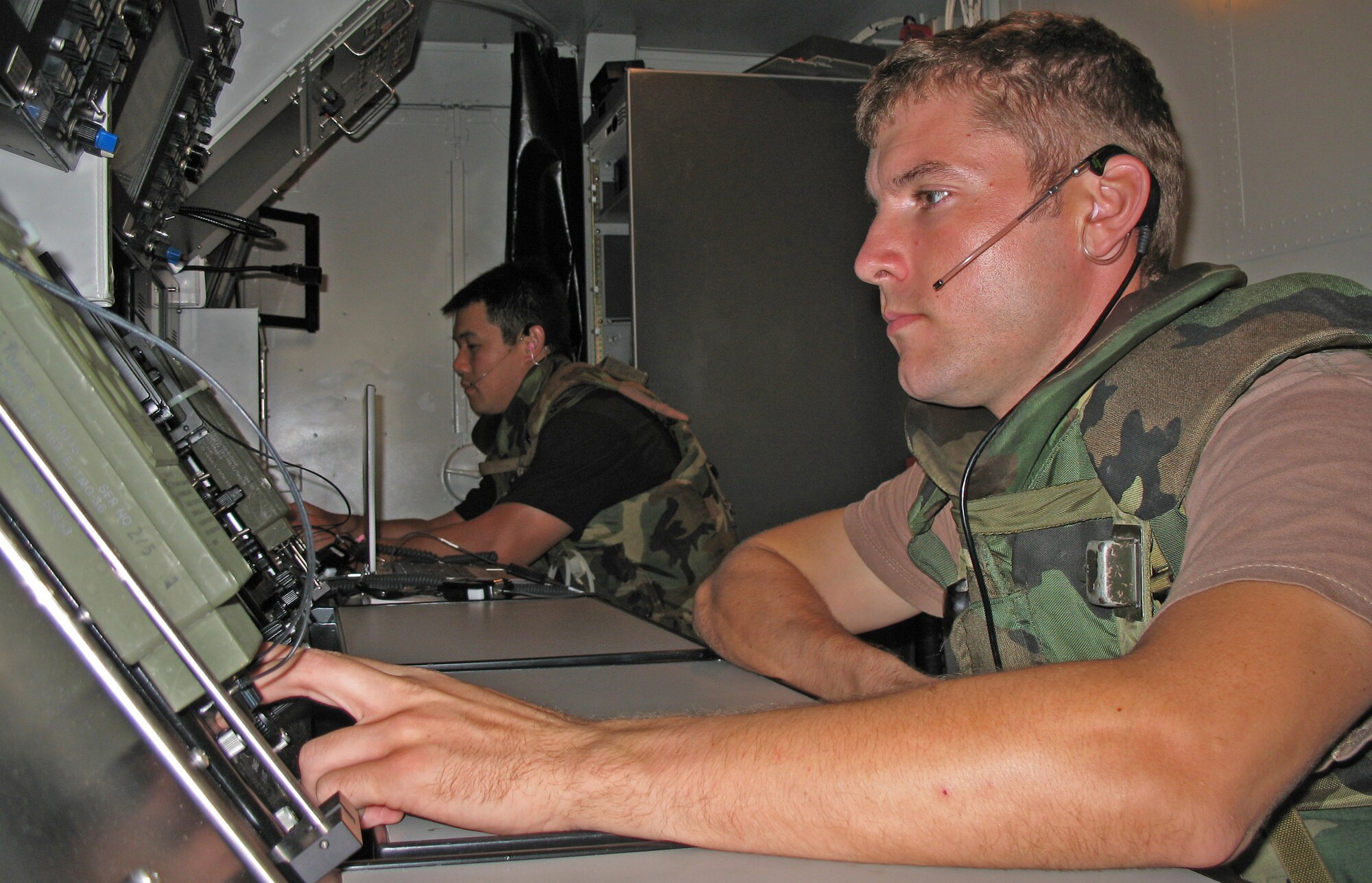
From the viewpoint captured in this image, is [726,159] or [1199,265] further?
[726,159]

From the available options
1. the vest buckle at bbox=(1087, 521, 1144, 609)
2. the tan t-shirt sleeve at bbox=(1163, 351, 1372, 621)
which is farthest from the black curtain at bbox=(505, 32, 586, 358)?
the tan t-shirt sleeve at bbox=(1163, 351, 1372, 621)

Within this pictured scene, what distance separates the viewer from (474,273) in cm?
432

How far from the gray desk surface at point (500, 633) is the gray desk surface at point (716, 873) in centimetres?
61

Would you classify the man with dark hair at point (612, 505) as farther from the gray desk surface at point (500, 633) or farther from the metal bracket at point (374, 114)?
the metal bracket at point (374, 114)

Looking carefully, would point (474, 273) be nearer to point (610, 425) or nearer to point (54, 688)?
point (610, 425)

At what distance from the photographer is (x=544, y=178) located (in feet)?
13.5

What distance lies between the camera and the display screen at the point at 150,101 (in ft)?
5.26

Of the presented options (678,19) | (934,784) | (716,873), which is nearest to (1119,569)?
(934,784)

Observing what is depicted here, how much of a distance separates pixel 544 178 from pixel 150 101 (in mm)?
2511

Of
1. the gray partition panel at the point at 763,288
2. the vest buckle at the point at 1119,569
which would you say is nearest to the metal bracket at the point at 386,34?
the gray partition panel at the point at 763,288

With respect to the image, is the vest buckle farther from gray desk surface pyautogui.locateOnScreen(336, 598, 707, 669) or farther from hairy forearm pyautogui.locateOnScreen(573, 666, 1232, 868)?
gray desk surface pyautogui.locateOnScreen(336, 598, 707, 669)

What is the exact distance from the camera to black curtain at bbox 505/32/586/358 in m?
4.07

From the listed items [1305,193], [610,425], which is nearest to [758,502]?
[610,425]

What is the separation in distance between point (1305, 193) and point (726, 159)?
6.28ft
